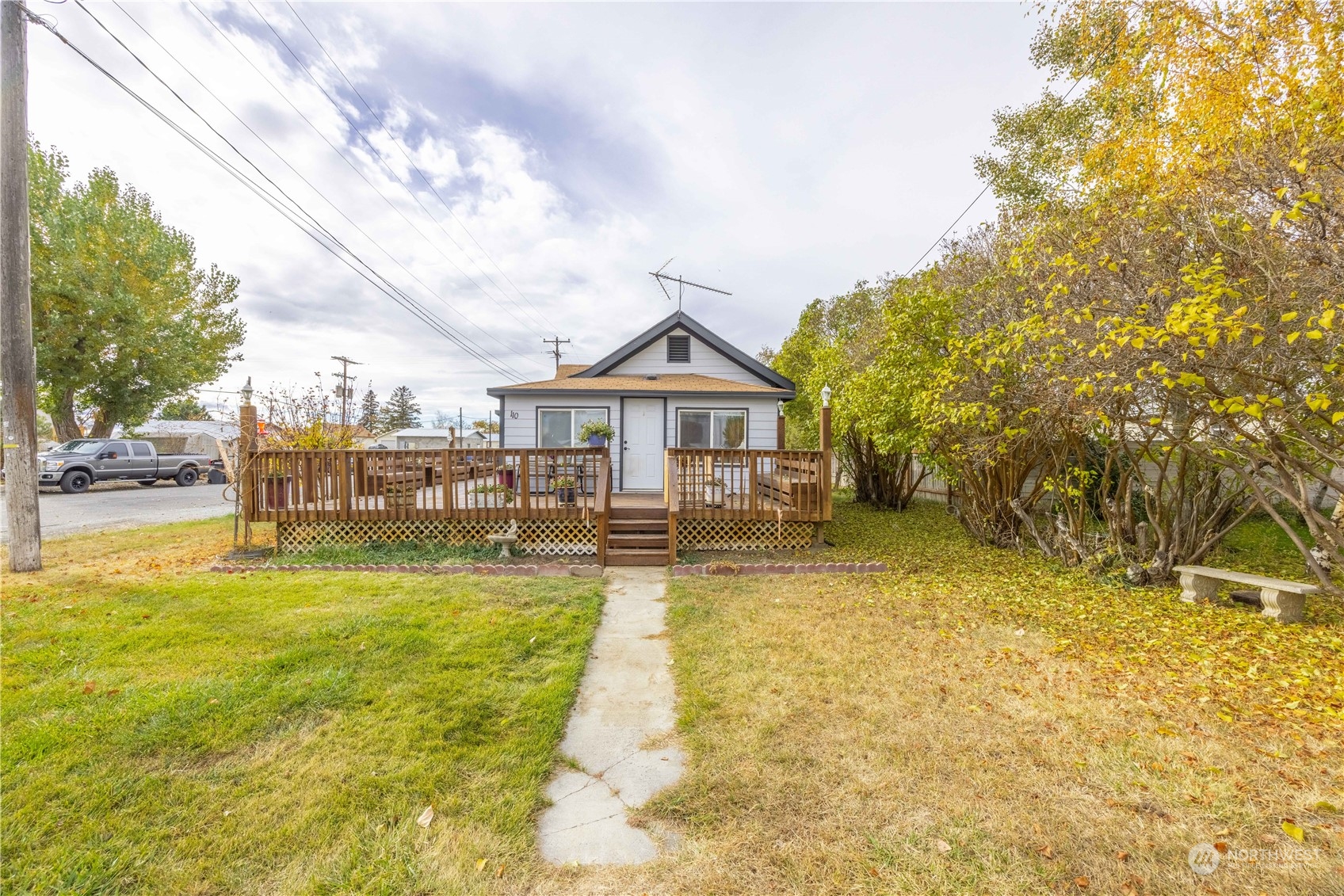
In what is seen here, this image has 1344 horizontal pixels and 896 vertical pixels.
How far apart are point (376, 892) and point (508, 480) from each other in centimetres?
671

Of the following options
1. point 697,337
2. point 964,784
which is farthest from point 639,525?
point 697,337

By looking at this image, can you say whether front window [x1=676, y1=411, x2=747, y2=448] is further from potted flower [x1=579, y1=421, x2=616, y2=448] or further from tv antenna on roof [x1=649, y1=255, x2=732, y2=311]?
tv antenna on roof [x1=649, y1=255, x2=732, y2=311]

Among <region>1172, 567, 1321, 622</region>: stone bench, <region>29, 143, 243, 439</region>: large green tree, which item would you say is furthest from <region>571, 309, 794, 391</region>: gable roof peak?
<region>29, 143, 243, 439</region>: large green tree

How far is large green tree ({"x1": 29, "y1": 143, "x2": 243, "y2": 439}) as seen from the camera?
52.9ft

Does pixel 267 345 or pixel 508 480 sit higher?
pixel 267 345

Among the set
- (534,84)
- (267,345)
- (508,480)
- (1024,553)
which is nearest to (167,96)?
(534,84)

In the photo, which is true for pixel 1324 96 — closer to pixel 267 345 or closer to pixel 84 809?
pixel 84 809

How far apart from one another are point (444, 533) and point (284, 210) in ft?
22.8

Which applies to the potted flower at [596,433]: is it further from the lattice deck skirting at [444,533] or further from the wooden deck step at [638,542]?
the wooden deck step at [638,542]

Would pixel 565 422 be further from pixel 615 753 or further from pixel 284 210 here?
pixel 615 753

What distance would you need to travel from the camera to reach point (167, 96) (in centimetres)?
714

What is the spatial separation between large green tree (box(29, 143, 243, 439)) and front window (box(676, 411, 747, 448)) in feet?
64.3

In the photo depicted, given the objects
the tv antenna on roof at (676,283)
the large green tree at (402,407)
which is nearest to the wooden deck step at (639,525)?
the tv antenna on roof at (676,283)

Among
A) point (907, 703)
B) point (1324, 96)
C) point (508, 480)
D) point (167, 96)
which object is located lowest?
point (907, 703)
